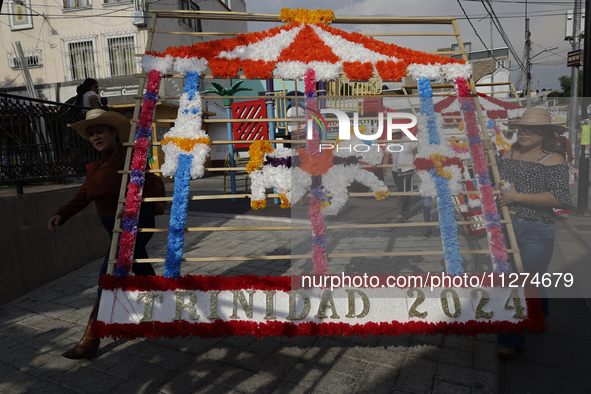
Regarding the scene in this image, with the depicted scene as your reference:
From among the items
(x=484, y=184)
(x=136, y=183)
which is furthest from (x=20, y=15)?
(x=484, y=184)

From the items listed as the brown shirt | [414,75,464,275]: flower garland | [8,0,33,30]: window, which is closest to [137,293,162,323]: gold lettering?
the brown shirt

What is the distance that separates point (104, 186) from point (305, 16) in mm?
2234

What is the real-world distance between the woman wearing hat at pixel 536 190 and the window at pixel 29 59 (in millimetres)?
22683

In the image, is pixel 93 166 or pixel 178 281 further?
pixel 93 166

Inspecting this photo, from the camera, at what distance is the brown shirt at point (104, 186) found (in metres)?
3.25

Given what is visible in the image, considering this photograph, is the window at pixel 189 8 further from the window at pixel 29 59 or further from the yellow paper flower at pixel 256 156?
the yellow paper flower at pixel 256 156

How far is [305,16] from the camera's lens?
3303mm

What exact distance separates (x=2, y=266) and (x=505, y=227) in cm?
510

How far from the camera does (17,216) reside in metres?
4.40

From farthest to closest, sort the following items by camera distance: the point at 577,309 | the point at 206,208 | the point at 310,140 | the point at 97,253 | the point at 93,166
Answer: the point at 206,208, the point at 97,253, the point at 577,309, the point at 93,166, the point at 310,140

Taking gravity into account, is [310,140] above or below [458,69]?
below

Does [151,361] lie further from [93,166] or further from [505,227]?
[505,227]

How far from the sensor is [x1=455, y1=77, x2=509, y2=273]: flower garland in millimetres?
2914

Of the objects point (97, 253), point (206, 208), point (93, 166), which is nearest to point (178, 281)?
point (93, 166)
